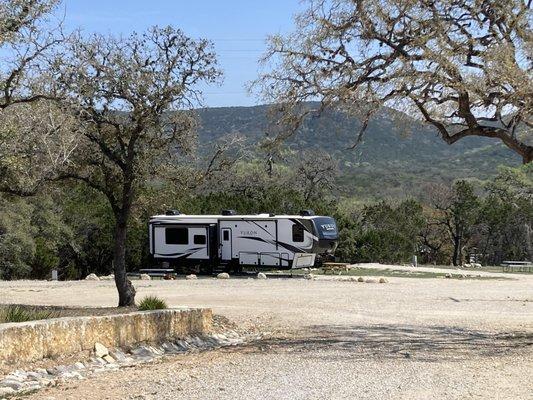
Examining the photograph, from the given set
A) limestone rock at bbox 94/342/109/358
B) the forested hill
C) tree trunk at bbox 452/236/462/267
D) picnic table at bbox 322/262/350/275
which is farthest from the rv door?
the forested hill

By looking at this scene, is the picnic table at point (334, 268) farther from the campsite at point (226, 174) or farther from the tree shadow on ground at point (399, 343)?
the tree shadow on ground at point (399, 343)

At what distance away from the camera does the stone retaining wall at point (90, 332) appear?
26.8 feet

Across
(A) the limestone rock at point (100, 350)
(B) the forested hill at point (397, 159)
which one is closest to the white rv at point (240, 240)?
(A) the limestone rock at point (100, 350)

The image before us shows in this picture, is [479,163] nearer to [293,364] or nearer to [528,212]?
[528,212]

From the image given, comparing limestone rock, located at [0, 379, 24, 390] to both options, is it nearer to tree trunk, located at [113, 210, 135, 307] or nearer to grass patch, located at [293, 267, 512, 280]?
tree trunk, located at [113, 210, 135, 307]

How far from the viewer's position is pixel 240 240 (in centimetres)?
2970

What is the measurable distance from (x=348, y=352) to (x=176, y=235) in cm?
2084

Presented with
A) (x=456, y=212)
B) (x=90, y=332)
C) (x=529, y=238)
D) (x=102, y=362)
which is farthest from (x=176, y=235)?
(x=529, y=238)

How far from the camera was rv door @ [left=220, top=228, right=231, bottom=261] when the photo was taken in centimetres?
2988

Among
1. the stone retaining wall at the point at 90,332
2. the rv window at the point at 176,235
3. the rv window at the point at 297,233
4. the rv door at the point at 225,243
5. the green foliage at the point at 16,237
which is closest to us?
the stone retaining wall at the point at 90,332

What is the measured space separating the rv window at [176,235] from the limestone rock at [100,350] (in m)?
20.4

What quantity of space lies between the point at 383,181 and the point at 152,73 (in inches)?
3147

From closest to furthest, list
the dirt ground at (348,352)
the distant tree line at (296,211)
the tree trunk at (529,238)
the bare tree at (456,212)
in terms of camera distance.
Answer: the dirt ground at (348,352) → the distant tree line at (296,211) → the bare tree at (456,212) → the tree trunk at (529,238)

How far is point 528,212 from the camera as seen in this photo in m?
50.4
